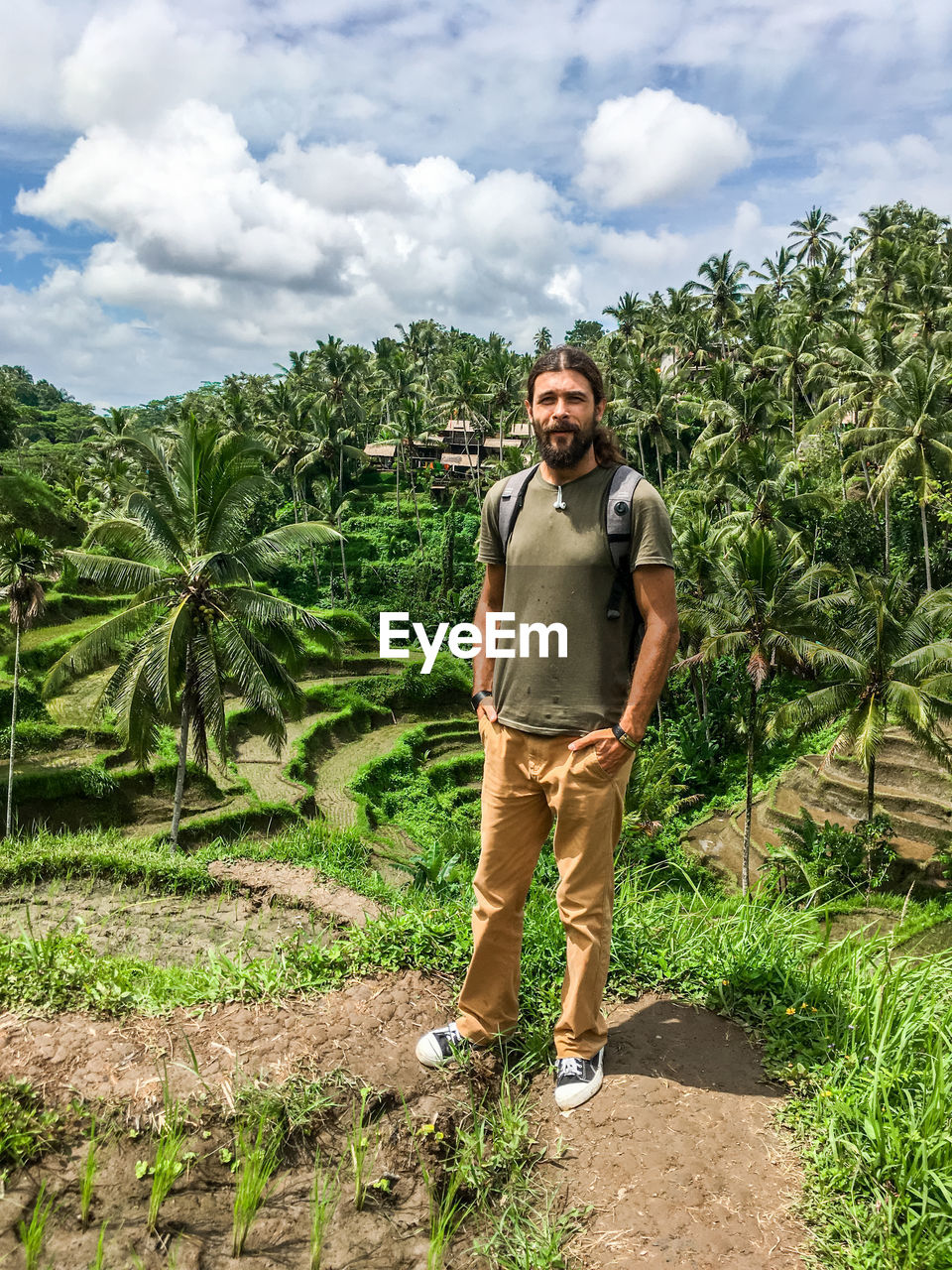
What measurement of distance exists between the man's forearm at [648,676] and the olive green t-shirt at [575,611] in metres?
0.11

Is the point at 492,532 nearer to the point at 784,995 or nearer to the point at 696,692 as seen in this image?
the point at 784,995

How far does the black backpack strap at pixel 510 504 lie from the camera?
10.1 feet

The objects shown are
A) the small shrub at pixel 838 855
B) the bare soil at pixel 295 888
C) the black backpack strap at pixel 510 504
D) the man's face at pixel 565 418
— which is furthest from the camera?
the small shrub at pixel 838 855

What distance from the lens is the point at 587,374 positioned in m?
2.94

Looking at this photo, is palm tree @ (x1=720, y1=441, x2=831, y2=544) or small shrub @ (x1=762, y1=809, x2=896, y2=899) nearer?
small shrub @ (x1=762, y1=809, x2=896, y2=899)

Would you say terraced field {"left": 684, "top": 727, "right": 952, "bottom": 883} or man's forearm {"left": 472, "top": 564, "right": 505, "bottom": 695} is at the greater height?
man's forearm {"left": 472, "top": 564, "right": 505, "bottom": 695}

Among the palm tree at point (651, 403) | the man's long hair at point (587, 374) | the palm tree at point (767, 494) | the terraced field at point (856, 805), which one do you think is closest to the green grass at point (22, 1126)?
the man's long hair at point (587, 374)

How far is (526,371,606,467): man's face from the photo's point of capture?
2885 millimetres

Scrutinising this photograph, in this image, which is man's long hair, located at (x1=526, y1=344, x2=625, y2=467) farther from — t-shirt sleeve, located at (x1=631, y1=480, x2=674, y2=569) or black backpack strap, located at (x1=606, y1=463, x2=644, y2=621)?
t-shirt sleeve, located at (x1=631, y1=480, x2=674, y2=569)

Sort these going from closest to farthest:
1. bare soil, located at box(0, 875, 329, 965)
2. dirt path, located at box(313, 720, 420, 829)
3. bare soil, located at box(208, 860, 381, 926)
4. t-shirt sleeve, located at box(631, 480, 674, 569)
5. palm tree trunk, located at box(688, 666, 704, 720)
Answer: t-shirt sleeve, located at box(631, 480, 674, 569), bare soil, located at box(208, 860, 381, 926), bare soil, located at box(0, 875, 329, 965), dirt path, located at box(313, 720, 420, 829), palm tree trunk, located at box(688, 666, 704, 720)

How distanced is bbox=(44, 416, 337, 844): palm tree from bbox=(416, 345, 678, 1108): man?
11806mm

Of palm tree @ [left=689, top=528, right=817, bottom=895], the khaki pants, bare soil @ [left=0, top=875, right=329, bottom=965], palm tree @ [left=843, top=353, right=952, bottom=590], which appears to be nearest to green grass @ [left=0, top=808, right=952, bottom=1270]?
the khaki pants

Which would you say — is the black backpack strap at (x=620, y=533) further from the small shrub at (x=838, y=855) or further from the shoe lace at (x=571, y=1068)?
the small shrub at (x=838, y=855)

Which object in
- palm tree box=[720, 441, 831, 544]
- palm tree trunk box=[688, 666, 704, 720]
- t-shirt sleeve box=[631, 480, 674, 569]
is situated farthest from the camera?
palm tree trunk box=[688, 666, 704, 720]
